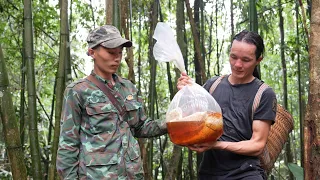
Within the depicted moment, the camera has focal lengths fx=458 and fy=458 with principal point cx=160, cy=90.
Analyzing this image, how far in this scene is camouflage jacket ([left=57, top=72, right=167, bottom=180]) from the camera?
74.8 inches

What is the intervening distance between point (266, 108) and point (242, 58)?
23cm

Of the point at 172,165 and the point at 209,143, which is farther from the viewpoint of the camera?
the point at 172,165

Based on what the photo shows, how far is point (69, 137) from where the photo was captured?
1910 millimetres

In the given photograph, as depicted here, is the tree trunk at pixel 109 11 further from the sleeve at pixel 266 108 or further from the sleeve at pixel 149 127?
the sleeve at pixel 266 108

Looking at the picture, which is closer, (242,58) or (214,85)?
(242,58)

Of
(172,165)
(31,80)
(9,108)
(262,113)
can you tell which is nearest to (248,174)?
(262,113)

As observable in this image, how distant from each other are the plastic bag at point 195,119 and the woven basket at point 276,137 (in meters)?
0.34

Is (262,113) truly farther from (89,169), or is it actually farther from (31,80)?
(31,80)

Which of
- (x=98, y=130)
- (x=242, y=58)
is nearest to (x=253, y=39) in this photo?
(x=242, y=58)

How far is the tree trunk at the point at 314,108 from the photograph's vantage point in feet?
6.24

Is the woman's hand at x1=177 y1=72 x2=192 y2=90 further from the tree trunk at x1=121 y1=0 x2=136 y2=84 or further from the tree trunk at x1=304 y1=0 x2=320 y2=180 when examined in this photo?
the tree trunk at x1=121 y1=0 x2=136 y2=84

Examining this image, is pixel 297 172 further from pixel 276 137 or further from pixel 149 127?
pixel 149 127

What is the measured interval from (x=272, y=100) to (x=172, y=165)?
2.66m

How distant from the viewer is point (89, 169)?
1.91 metres
